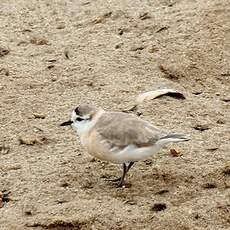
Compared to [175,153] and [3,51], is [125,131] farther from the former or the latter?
[3,51]

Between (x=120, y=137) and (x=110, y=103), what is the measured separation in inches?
60.3

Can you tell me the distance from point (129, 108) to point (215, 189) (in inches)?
61.6

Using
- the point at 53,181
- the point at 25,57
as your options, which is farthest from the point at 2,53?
the point at 53,181

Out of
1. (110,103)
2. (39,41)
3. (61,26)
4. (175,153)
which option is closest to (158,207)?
(175,153)

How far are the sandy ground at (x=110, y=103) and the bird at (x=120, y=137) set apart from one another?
0.29 metres

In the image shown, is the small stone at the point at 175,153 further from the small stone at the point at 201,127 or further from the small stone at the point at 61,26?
the small stone at the point at 61,26

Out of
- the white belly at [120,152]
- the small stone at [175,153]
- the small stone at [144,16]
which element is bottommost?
the small stone at [144,16]

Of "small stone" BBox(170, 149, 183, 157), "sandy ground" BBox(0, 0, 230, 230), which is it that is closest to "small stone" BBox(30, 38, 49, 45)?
"sandy ground" BBox(0, 0, 230, 230)

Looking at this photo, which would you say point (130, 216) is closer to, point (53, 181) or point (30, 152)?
point (53, 181)

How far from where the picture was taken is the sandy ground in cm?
502

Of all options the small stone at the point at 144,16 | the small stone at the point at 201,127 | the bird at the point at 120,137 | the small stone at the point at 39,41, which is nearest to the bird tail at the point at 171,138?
the bird at the point at 120,137

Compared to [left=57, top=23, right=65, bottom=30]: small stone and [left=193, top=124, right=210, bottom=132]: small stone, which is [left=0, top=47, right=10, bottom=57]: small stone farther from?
[left=193, top=124, right=210, bottom=132]: small stone

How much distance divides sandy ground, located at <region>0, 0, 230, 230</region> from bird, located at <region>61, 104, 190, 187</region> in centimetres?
29

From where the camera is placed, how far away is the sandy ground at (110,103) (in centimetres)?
502
